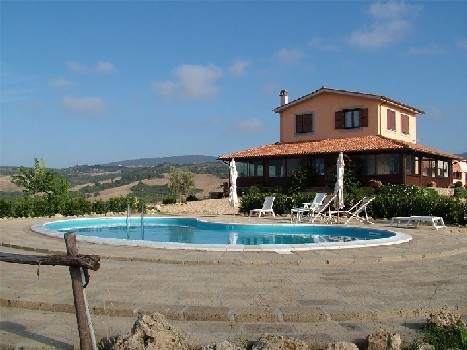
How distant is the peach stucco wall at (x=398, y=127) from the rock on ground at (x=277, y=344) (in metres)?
28.3

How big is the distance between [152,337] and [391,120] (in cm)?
3063

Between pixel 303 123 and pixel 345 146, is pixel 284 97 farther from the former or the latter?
pixel 345 146

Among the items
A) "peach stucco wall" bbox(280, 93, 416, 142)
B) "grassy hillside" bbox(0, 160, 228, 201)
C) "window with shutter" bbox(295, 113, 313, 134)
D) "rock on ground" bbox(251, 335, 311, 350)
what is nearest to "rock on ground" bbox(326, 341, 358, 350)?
"rock on ground" bbox(251, 335, 311, 350)

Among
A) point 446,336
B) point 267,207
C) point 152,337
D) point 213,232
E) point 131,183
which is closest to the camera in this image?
point 152,337

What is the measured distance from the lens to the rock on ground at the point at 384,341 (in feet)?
13.9

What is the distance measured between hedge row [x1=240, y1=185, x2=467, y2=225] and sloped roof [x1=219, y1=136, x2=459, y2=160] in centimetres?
385

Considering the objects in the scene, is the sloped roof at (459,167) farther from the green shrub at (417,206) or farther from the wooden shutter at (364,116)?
the green shrub at (417,206)

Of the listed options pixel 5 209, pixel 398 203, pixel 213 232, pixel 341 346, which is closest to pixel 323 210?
pixel 398 203

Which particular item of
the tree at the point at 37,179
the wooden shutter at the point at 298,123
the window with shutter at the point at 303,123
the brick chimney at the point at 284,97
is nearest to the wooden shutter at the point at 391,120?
the window with shutter at the point at 303,123

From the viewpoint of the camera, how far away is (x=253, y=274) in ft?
25.3

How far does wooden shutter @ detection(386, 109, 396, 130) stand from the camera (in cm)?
3188

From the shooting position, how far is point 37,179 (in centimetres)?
2939

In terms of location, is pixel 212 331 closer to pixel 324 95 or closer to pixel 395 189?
pixel 395 189

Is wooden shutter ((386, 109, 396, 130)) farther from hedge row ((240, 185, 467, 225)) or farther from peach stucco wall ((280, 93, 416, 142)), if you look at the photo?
hedge row ((240, 185, 467, 225))
